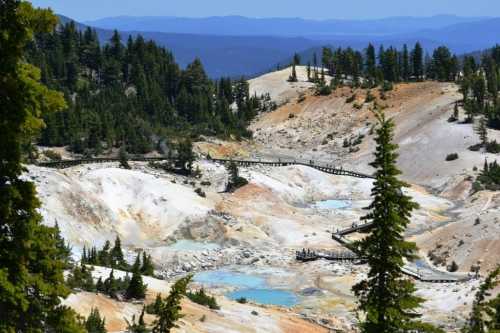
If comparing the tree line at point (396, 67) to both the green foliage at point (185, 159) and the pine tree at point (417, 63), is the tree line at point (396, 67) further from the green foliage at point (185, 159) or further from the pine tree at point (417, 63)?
the green foliage at point (185, 159)

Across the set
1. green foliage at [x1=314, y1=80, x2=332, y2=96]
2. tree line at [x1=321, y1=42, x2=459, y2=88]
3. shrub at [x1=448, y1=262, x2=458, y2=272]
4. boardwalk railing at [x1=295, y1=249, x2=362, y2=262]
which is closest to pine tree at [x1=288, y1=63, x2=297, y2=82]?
tree line at [x1=321, y1=42, x2=459, y2=88]

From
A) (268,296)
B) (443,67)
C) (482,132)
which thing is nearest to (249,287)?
(268,296)

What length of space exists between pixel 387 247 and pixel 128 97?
120 metres

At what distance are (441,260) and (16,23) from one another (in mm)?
56094

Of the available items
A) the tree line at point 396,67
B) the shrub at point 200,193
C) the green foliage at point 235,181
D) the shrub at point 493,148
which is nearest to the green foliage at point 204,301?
the shrub at point 200,193

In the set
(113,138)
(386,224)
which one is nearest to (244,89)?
(113,138)

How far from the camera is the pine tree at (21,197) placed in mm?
14133

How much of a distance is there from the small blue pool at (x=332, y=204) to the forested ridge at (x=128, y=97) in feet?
96.1

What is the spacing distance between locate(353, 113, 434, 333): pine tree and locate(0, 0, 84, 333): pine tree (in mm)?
8431


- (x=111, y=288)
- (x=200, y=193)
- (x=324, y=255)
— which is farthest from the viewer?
(x=200, y=193)

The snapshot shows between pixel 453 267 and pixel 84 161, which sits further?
pixel 84 161

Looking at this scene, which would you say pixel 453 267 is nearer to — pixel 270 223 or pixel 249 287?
pixel 249 287

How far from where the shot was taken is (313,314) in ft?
161

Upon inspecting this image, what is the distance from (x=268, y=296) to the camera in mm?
56375
